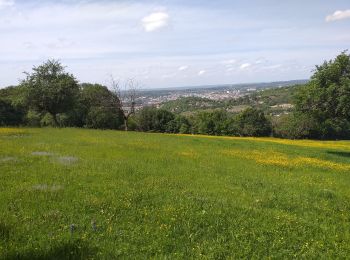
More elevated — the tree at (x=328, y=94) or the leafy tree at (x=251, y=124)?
the tree at (x=328, y=94)

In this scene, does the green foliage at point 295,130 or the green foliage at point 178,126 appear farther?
the green foliage at point 178,126

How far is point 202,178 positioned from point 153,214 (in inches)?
276

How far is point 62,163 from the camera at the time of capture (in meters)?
19.7

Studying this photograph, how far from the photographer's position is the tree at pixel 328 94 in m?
32.9

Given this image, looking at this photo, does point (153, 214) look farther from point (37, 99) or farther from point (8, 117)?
point (8, 117)

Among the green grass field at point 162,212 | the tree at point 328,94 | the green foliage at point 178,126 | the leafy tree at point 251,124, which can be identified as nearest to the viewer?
the green grass field at point 162,212

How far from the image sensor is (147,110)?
96562 mm

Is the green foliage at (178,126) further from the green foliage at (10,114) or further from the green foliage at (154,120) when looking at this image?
the green foliage at (10,114)

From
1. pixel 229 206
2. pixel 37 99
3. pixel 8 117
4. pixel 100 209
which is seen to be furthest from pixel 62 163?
pixel 8 117

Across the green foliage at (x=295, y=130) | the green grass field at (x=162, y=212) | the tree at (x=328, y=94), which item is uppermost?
the tree at (x=328, y=94)

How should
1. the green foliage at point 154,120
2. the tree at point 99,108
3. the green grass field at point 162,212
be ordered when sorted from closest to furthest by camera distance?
the green grass field at point 162,212
the tree at point 99,108
the green foliage at point 154,120

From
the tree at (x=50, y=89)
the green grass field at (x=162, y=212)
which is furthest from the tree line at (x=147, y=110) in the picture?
the green grass field at (x=162, y=212)

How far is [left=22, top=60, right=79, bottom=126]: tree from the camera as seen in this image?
5697cm

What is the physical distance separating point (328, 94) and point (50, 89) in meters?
39.3
